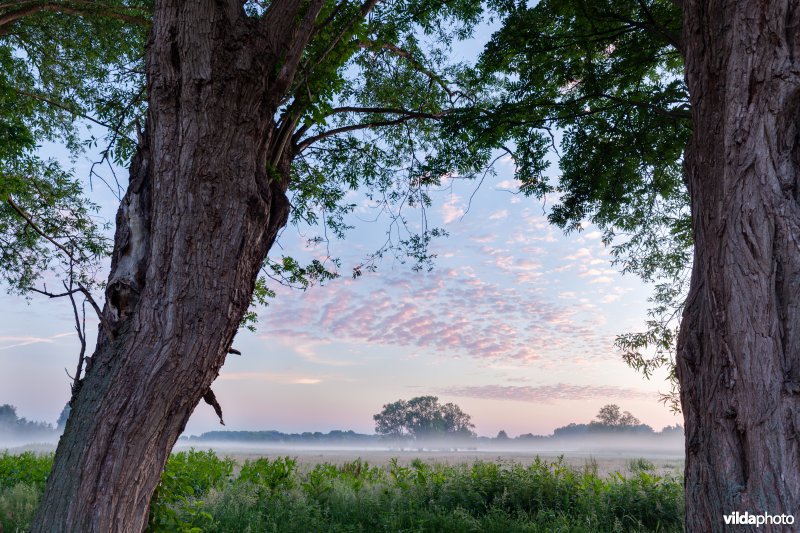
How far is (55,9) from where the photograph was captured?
30.2ft

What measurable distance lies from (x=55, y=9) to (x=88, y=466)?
8633 mm

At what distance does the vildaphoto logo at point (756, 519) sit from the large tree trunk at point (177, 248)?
3.98m

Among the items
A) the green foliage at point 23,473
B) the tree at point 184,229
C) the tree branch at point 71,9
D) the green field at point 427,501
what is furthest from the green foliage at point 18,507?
the tree branch at point 71,9

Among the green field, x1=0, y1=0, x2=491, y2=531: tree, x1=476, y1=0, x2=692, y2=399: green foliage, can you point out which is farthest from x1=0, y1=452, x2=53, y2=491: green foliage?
x1=476, y1=0, x2=692, y2=399: green foliage

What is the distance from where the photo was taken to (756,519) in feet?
11.9

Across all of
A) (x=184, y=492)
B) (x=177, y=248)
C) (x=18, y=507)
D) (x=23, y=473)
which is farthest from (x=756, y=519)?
(x=23, y=473)

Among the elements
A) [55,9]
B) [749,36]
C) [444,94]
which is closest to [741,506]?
[749,36]

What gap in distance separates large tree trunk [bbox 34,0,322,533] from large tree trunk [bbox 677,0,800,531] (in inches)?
145

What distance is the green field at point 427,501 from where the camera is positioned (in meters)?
7.64

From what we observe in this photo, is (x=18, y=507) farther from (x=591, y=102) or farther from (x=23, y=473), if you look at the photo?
(x=591, y=102)

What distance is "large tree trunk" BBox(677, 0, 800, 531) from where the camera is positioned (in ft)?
12.2

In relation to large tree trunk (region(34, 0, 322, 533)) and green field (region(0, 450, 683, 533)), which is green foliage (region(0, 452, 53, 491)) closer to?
green field (region(0, 450, 683, 533))

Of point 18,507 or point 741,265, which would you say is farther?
point 18,507

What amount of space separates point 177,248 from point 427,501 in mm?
6500
